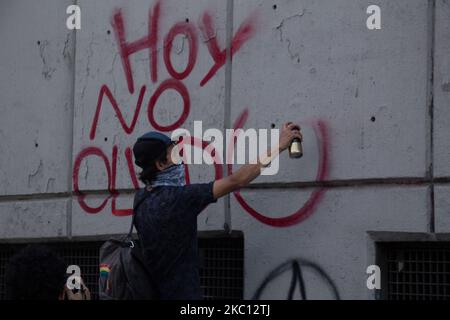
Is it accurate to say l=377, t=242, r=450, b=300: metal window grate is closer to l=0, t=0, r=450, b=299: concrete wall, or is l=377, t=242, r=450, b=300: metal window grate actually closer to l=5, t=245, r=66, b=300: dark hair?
l=0, t=0, r=450, b=299: concrete wall

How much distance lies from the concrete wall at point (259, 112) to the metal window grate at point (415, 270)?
12cm

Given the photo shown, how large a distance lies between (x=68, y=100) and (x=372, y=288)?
264 centimetres

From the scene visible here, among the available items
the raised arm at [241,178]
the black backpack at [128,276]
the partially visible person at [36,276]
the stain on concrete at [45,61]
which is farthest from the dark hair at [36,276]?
the stain on concrete at [45,61]

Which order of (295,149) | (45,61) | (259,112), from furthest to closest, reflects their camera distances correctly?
(45,61), (259,112), (295,149)

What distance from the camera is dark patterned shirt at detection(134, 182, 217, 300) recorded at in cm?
482

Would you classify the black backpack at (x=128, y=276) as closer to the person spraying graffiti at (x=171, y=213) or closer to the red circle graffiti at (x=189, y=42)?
the person spraying graffiti at (x=171, y=213)

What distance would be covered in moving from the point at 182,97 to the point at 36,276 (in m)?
2.76

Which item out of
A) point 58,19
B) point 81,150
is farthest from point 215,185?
point 58,19

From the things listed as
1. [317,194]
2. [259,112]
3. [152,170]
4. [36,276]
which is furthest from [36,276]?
[259,112]

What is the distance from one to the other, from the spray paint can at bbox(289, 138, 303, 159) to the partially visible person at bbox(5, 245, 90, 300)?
187cm

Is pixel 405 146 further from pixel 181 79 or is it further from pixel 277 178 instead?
pixel 181 79

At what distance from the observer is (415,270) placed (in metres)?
5.17

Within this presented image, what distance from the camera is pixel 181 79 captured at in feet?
20.0

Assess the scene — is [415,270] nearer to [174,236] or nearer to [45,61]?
[174,236]
